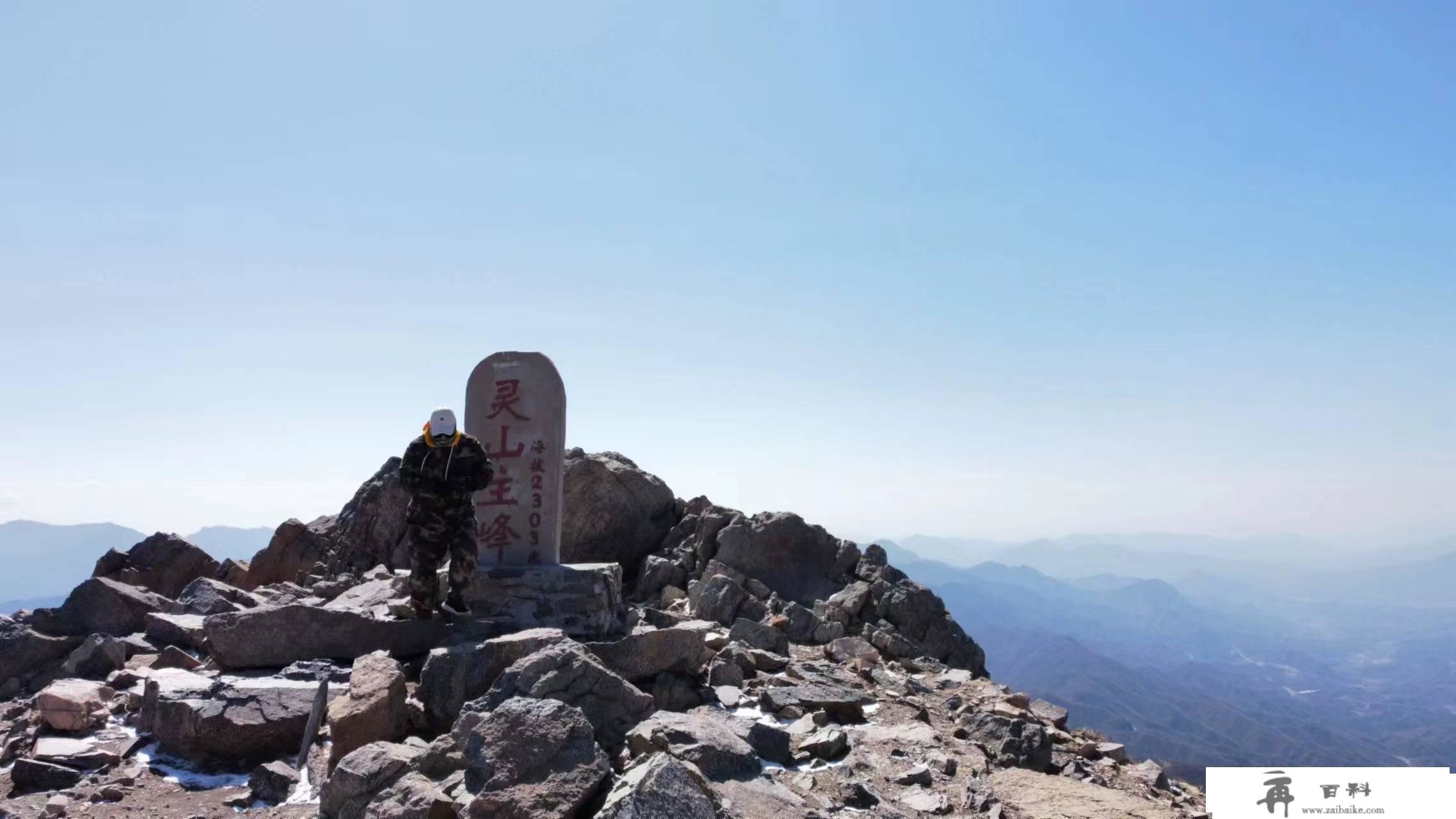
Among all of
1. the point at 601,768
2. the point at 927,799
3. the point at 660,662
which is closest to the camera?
the point at 601,768

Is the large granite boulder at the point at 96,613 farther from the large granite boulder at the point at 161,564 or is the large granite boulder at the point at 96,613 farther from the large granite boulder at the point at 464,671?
the large granite boulder at the point at 161,564

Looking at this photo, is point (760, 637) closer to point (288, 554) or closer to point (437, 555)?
point (437, 555)

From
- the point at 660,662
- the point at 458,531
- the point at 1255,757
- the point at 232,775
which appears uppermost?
the point at 458,531

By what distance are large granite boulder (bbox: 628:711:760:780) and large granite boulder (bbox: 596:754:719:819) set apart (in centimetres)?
124

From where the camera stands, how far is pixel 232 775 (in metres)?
6.91

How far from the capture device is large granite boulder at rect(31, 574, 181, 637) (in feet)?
36.1

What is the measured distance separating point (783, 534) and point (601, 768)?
38.7ft

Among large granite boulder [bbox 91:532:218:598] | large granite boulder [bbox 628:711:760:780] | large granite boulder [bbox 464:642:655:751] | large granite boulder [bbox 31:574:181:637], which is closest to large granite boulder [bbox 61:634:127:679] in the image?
large granite boulder [bbox 31:574:181:637]

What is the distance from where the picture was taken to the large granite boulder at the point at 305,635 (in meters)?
8.80

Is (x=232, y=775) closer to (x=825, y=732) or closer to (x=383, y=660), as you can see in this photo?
(x=383, y=660)

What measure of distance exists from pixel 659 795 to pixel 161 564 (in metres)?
18.5

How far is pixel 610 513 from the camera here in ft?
57.8

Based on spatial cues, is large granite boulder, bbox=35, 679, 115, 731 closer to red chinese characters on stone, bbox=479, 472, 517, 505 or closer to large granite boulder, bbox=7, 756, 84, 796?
large granite boulder, bbox=7, 756, 84, 796

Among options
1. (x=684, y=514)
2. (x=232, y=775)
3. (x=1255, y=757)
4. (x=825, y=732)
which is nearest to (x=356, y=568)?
(x=684, y=514)
